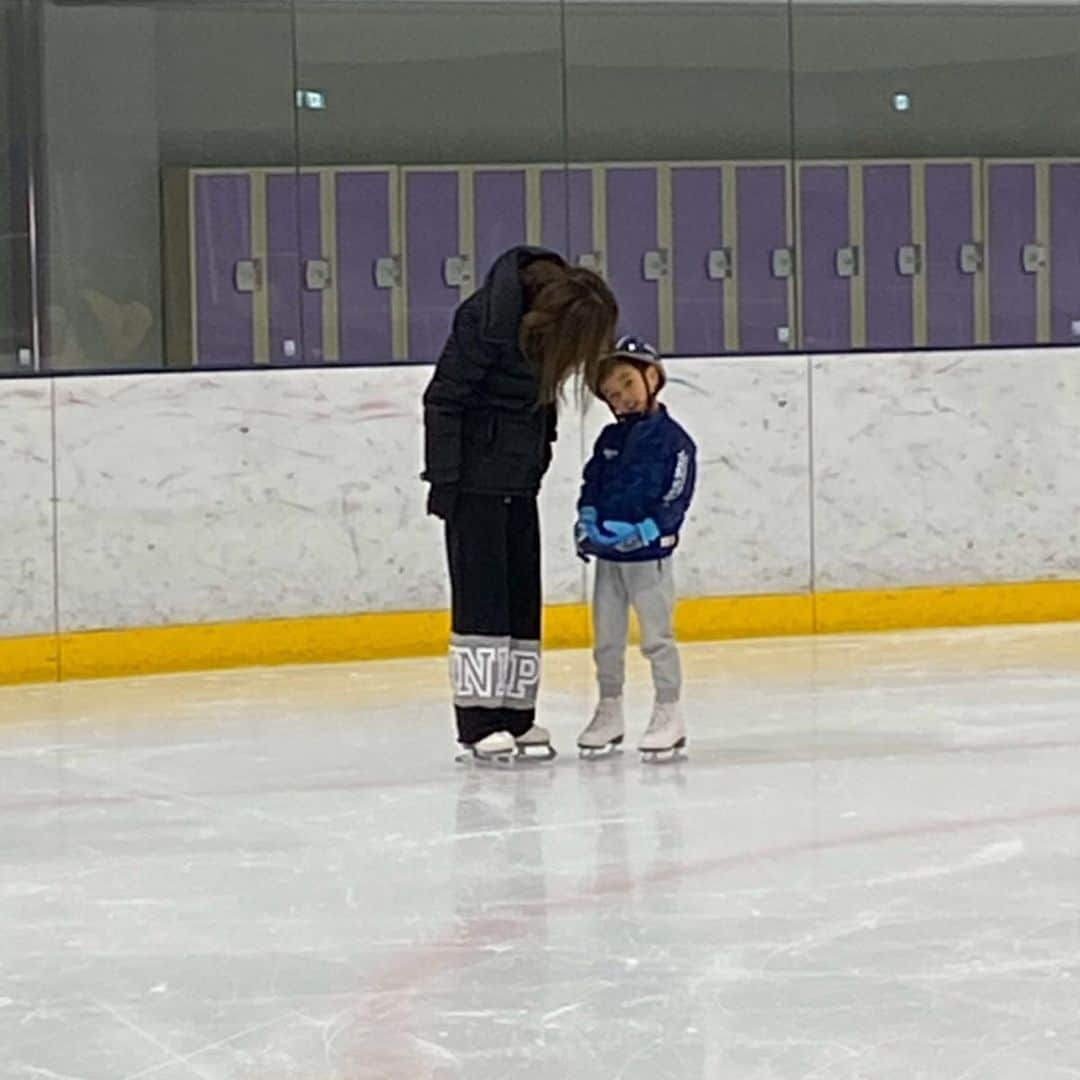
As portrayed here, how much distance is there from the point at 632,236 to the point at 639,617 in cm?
402

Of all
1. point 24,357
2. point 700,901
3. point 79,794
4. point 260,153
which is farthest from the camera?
point 260,153

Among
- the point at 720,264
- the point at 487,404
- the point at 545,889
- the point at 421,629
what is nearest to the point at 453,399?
the point at 487,404

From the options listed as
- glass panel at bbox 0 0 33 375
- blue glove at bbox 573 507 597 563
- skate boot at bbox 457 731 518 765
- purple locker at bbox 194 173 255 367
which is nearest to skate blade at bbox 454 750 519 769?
skate boot at bbox 457 731 518 765

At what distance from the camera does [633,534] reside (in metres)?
6.77

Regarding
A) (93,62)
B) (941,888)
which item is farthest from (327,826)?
(93,62)

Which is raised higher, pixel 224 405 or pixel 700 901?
pixel 224 405

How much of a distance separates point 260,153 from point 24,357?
147 cm

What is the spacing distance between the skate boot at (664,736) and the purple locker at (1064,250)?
14.8ft

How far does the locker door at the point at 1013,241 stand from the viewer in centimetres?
1111

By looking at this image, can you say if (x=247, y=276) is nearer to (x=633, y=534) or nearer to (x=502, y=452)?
(x=502, y=452)

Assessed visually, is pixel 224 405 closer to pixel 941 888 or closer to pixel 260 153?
pixel 260 153

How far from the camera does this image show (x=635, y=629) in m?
9.45

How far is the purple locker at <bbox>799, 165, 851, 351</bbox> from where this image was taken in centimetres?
1070

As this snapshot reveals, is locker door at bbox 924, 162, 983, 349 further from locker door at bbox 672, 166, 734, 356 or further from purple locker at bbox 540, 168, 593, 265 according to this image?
purple locker at bbox 540, 168, 593, 265
